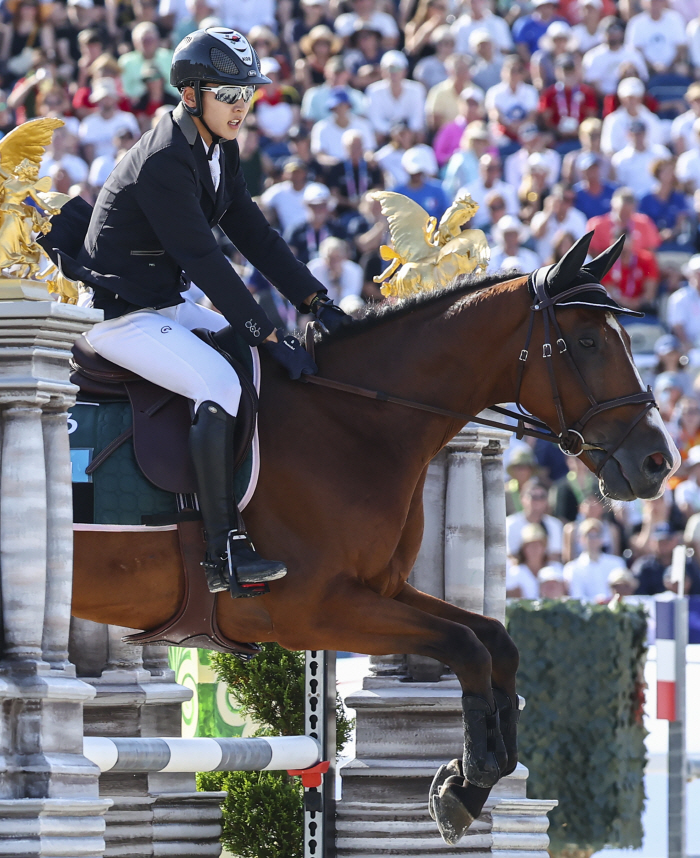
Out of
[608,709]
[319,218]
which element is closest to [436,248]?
[608,709]

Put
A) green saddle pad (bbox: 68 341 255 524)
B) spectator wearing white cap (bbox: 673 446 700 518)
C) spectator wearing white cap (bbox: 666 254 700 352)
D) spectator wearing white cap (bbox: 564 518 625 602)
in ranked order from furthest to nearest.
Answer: spectator wearing white cap (bbox: 666 254 700 352) < spectator wearing white cap (bbox: 673 446 700 518) < spectator wearing white cap (bbox: 564 518 625 602) < green saddle pad (bbox: 68 341 255 524)

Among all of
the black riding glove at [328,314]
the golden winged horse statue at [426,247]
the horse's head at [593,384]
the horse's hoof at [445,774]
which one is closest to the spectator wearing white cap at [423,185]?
the golden winged horse statue at [426,247]

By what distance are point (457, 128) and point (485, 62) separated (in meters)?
1.38

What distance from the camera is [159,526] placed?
564 centimetres

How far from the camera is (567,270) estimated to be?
5.76 metres

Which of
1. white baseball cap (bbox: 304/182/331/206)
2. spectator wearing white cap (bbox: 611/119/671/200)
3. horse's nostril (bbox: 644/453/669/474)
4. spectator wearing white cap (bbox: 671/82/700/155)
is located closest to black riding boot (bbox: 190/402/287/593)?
horse's nostril (bbox: 644/453/669/474)

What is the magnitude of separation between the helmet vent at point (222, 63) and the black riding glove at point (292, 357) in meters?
0.96

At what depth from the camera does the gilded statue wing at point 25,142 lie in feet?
17.7

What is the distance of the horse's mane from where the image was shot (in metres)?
6.08

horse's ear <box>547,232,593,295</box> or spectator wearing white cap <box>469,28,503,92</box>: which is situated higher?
spectator wearing white cap <box>469,28,503,92</box>

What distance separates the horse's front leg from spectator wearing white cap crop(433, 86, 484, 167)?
10378 millimetres

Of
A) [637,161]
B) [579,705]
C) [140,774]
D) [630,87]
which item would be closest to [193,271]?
[140,774]

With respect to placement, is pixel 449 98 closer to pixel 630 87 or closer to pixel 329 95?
pixel 329 95

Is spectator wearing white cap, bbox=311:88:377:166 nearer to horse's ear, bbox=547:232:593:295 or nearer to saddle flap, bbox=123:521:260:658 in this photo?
horse's ear, bbox=547:232:593:295
